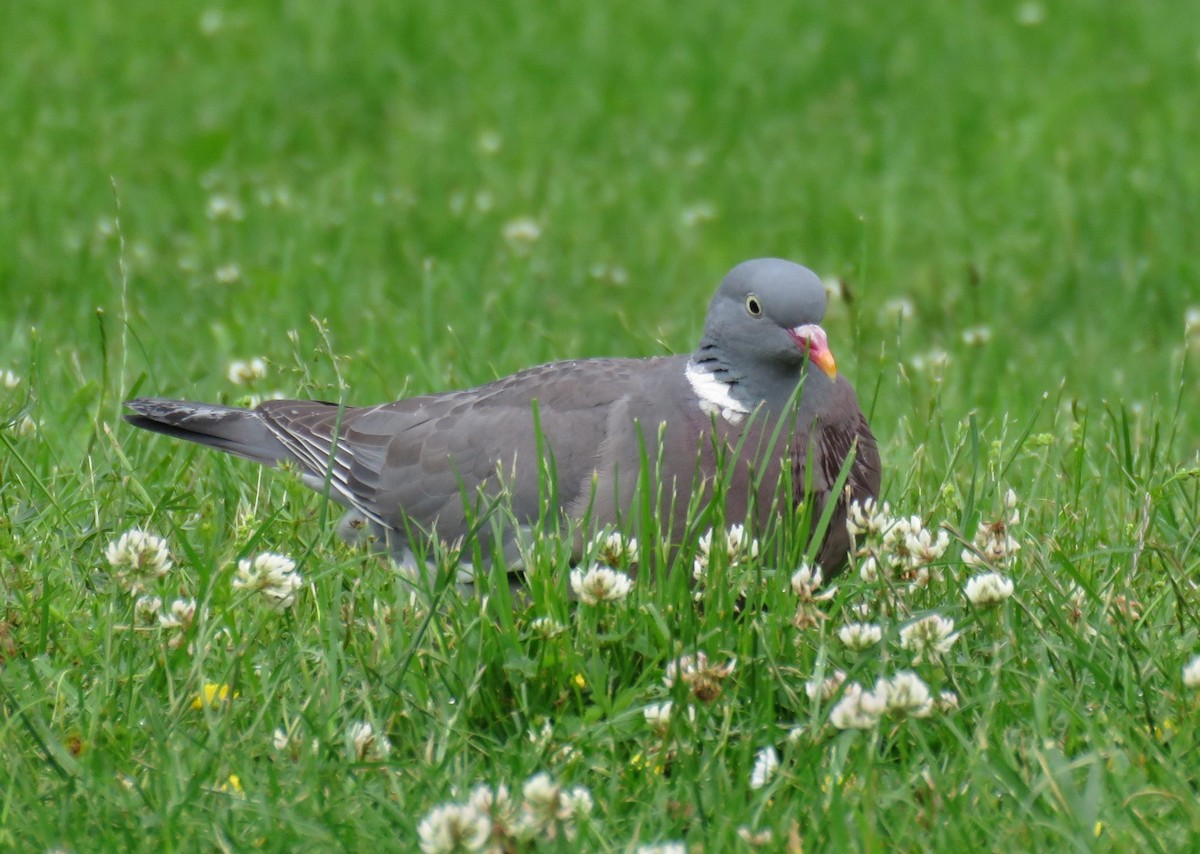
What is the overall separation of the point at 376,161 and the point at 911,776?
19.6 ft

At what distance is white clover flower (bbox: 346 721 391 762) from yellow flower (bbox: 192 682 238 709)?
0.81 feet

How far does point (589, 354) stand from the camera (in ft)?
20.9

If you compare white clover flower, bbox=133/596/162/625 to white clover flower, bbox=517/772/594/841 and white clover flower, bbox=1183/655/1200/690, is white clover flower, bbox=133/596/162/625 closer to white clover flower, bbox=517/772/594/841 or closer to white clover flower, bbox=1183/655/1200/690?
white clover flower, bbox=517/772/594/841

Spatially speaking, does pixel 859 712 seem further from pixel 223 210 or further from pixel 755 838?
pixel 223 210

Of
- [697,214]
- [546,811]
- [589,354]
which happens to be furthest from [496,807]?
[697,214]

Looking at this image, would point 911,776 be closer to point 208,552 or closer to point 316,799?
point 316,799

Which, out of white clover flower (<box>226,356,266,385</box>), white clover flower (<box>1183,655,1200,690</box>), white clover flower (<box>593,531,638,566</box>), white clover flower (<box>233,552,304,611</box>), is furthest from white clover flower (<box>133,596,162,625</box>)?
white clover flower (<box>1183,655,1200,690</box>)

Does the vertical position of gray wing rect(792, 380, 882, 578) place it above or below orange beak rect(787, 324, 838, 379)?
below

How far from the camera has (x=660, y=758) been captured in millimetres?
3086

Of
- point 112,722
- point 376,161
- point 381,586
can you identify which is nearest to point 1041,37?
point 376,161

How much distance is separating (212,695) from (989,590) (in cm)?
150

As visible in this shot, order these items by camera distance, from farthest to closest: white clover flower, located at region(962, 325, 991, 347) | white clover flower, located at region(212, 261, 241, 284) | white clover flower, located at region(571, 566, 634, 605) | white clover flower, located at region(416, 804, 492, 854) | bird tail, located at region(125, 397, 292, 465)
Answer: white clover flower, located at region(212, 261, 241, 284) → white clover flower, located at region(962, 325, 991, 347) → bird tail, located at region(125, 397, 292, 465) → white clover flower, located at region(571, 566, 634, 605) → white clover flower, located at region(416, 804, 492, 854)

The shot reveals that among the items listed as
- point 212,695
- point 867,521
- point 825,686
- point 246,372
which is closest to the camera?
point 825,686

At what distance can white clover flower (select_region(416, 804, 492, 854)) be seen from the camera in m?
2.62
